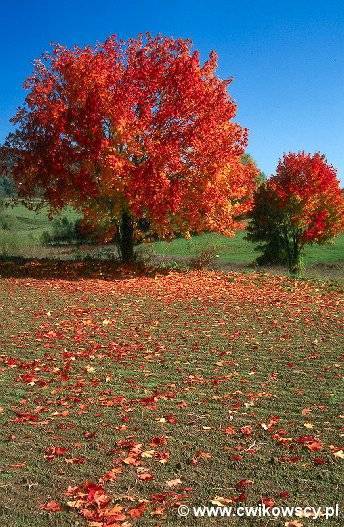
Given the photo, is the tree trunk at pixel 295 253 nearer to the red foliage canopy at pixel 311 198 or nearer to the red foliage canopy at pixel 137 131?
the red foliage canopy at pixel 311 198

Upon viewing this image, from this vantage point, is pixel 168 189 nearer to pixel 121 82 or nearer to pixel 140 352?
pixel 121 82

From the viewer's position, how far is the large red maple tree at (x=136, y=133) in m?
18.1

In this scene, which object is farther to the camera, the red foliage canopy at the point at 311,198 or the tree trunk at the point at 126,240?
the red foliage canopy at the point at 311,198

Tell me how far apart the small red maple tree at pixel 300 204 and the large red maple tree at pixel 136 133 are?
24.4m

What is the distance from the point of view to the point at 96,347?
10609mm

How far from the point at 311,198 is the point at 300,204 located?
3.45 ft

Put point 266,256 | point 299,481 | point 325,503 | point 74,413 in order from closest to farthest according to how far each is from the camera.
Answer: point 325,503 < point 299,481 < point 74,413 < point 266,256

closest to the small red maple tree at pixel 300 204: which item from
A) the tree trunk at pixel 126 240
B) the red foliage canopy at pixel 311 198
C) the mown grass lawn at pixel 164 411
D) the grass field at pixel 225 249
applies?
the red foliage canopy at pixel 311 198

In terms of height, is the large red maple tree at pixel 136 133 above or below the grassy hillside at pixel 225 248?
above

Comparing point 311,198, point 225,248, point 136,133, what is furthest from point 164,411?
point 225,248

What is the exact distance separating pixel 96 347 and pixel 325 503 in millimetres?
6523

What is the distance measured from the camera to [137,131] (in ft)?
59.1

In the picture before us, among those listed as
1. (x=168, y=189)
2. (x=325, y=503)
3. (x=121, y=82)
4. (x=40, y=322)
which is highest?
(x=121, y=82)

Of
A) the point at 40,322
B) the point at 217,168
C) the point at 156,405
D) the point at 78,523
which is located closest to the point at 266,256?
the point at 217,168
